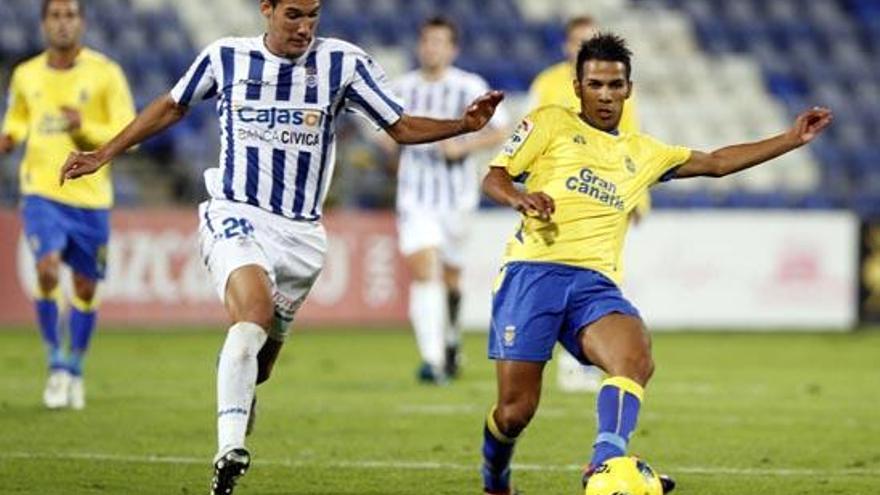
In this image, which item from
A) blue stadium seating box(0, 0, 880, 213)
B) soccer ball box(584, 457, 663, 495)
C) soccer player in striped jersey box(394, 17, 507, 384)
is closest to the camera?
soccer ball box(584, 457, 663, 495)

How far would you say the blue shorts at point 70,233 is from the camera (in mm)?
11672

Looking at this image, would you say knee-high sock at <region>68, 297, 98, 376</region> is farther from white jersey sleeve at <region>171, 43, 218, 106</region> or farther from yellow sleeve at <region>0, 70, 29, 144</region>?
white jersey sleeve at <region>171, 43, 218, 106</region>

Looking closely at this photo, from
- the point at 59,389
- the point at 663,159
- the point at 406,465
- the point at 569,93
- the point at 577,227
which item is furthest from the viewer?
the point at 569,93

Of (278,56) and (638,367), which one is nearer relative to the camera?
(638,367)

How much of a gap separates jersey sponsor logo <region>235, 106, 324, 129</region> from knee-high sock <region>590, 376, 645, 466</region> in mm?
1778

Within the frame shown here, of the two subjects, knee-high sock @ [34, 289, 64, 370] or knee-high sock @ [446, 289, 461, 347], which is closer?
knee-high sock @ [34, 289, 64, 370]

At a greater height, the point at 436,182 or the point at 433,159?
the point at 433,159

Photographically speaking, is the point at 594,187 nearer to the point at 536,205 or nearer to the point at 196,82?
the point at 536,205

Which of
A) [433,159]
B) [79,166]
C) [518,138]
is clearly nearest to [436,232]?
[433,159]

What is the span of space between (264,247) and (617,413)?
1.72 meters

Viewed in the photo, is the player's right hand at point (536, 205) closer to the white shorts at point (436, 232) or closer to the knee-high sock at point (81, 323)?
the knee-high sock at point (81, 323)

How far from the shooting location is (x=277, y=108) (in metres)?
8.12

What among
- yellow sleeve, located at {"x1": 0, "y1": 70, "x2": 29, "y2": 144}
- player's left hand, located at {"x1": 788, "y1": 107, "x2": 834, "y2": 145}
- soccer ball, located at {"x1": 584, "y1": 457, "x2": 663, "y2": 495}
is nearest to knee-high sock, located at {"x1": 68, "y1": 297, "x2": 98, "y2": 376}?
yellow sleeve, located at {"x1": 0, "y1": 70, "x2": 29, "y2": 144}

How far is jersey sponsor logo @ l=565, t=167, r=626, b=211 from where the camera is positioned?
25.4 feet
